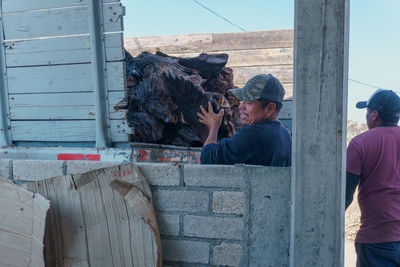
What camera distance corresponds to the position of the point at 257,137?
2146mm

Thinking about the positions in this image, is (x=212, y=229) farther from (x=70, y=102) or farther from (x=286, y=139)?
(x=70, y=102)

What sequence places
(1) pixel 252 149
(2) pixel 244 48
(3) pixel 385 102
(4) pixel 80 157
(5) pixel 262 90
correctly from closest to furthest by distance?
(1) pixel 252 149, (4) pixel 80 157, (5) pixel 262 90, (3) pixel 385 102, (2) pixel 244 48

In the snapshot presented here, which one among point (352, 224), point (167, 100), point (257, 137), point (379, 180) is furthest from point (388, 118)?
point (352, 224)

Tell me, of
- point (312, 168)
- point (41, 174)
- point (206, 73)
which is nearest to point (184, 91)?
point (206, 73)

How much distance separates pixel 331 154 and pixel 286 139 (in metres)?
0.55

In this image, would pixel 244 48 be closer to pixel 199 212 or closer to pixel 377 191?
pixel 377 191

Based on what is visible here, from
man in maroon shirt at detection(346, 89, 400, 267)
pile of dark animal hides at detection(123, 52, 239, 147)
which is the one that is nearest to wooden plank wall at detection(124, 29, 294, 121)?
pile of dark animal hides at detection(123, 52, 239, 147)

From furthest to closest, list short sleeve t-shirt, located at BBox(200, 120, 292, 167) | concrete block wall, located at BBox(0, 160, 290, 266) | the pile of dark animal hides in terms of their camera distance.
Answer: the pile of dark animal hides < short sleeve t-shirt, located at BBox(200, 120, 292, 167) < concrete block wall, located at BBox(0, 160, 290, 266)

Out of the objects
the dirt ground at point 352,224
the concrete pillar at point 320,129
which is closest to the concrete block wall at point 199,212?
the concrete pillar at point 320,129

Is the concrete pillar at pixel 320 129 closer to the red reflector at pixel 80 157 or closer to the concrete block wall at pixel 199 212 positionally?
the concrete block wall at pixel 199 212

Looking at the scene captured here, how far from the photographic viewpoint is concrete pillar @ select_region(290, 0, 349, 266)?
1.69 metres

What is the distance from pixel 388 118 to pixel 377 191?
2.15 feet

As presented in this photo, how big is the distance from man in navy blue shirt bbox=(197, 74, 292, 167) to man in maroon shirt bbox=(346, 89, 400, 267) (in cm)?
71

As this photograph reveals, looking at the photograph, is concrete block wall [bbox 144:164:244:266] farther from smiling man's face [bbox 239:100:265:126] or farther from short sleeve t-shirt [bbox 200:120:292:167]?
smiling man's face [bbox 239:100:265:126]
